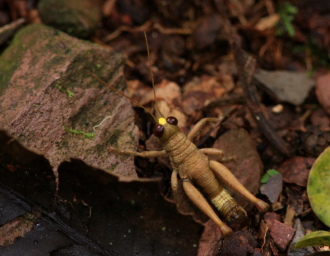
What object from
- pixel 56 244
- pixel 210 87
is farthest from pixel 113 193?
pixel 210 87

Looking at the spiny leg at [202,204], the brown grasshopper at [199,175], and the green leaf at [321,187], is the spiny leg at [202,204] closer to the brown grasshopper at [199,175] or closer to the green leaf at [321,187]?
the brown grasshopper at [199,175]

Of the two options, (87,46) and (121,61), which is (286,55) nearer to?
(121,61)

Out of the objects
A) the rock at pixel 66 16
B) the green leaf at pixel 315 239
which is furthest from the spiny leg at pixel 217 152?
the rock at pixel 66 16


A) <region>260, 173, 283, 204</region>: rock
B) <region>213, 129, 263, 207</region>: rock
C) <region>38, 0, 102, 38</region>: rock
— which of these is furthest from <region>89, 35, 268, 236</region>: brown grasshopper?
<region>38, 0, 102, 38</region>: rock

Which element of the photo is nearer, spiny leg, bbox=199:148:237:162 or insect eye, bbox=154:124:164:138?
insect eye, bbox=154:124:164:138

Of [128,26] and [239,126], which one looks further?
[128,26]

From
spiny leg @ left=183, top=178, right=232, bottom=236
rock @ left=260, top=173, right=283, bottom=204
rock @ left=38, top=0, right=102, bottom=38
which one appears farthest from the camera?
rock @ left=38, top=0, right=102, bottom=38

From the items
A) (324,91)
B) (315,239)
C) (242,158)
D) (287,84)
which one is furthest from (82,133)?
(324,91)

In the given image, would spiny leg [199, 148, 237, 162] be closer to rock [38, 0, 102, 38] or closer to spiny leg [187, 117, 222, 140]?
spiny leg [187, 117, 222, 140]
